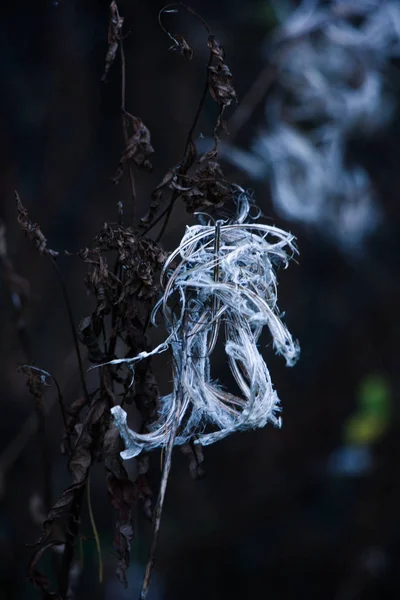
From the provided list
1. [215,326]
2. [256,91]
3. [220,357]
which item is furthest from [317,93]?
[215,326]

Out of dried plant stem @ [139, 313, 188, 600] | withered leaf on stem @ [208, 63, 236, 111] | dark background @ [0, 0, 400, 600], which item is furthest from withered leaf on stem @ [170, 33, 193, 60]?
dark background @ [0, 0, 400, 600]

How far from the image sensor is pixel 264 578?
2961 mm

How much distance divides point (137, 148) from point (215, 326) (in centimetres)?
30

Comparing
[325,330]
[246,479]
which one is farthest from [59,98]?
[246,479]

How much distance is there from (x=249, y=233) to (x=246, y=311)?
0.38ft

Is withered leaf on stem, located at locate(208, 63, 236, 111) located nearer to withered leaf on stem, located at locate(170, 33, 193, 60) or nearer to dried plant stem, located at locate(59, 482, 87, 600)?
withered leaf on stem, located at locate(170, 33, 193, 60)

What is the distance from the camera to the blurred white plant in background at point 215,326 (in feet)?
2.70

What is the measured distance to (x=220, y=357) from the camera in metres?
2.80

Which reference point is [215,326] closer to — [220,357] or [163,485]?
[163,485]

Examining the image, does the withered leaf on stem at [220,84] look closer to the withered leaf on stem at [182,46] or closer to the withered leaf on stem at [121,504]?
the withered leaf on stem at [182,46]

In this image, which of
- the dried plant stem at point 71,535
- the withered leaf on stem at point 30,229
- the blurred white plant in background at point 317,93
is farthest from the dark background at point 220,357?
the withered leaf on stem at point 30,229

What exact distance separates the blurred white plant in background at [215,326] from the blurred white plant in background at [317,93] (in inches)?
57.2

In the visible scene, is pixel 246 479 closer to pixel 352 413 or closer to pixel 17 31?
pixel 352 413

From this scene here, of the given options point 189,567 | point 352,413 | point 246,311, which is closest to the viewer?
point 246,311
